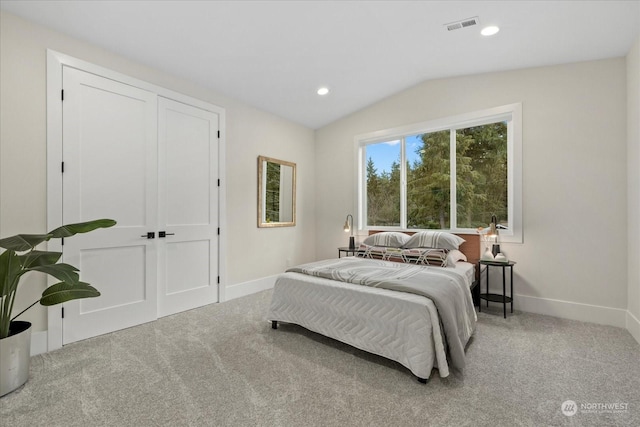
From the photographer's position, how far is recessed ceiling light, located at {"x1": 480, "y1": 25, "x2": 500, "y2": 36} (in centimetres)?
276

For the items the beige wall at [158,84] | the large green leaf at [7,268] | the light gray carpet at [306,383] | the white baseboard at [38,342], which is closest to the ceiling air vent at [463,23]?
Answer: the beige wall at [158,84]

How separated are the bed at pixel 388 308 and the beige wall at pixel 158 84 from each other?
147 cm

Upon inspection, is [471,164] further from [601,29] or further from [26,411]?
[26,411]

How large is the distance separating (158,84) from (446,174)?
370 centimetres

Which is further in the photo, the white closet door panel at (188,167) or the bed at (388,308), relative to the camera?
the white closet door panel at (188,167)

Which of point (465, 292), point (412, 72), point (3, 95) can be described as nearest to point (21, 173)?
point (3, 95)

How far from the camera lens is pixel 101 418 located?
1.63 metres

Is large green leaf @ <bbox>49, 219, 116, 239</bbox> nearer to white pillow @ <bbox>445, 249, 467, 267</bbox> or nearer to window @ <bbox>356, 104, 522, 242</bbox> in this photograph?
white pillow @ <bbox>445, 249, 467, 267</bbox>

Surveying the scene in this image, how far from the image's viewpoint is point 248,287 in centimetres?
414

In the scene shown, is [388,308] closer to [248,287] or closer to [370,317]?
[370,317]

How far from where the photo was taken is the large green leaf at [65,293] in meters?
2.10

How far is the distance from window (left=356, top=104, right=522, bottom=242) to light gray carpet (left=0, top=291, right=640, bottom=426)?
1563mm

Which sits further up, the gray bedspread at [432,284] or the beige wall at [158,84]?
the beige wall at [158,84]

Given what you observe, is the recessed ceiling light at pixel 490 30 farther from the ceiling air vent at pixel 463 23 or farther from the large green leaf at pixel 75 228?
the large green leaf at pixel 75 228
